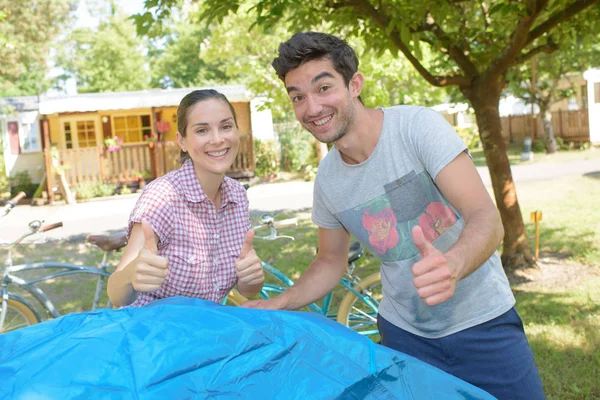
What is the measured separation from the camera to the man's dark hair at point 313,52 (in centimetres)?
237

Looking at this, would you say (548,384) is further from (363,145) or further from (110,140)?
(110,140)

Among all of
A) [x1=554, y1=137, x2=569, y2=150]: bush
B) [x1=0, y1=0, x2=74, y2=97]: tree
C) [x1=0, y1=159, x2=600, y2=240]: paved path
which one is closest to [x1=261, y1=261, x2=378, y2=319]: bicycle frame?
[x1=0, y1=159, x2=600, y2=240]: paved path

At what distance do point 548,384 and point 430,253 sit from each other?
326 cm

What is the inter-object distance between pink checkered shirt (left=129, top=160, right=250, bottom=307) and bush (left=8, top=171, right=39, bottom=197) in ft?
69.9

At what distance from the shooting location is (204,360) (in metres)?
1.75

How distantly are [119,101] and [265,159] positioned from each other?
558 cm

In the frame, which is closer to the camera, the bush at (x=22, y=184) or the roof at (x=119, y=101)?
the roof at (x=119, y=101)

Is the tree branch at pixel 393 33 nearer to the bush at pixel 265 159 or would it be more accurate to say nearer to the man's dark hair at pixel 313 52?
the man's dark hair at pixel 313 52

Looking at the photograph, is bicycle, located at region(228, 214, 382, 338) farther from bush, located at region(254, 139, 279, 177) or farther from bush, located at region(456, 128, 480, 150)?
bush, located at region(456, 128, 480, 150)

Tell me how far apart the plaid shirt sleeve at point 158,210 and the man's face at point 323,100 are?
0.61 meters

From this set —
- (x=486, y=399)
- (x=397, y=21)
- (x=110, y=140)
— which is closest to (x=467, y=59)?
(x=397, y=21)

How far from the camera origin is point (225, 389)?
1707 mm

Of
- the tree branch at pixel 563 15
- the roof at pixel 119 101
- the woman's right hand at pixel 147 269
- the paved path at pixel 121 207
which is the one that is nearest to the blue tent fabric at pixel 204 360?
the woman's right hand at pixel 147 269

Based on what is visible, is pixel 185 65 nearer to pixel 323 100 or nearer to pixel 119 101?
pixel 119 101
